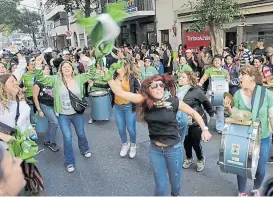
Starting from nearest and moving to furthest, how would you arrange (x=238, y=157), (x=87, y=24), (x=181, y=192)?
(x=87, y=24), (x=238, y=157), (x=181, y=192)

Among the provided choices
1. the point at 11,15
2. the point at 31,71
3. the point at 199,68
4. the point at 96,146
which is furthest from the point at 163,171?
the point at 11,15

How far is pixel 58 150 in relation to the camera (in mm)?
5332

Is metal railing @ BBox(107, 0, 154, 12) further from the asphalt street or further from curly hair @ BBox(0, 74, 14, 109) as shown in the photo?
curly hair @ BBox(0, 74, 14, 109)

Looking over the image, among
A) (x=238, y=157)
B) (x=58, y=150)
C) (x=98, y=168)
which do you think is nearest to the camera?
(x=238, y=157)

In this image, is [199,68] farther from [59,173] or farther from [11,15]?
[11,15]

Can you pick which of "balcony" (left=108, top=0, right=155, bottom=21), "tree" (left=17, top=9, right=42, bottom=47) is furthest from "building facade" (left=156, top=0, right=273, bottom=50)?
Result: "tree" (left=17, top=9, right=42, bottom=47)

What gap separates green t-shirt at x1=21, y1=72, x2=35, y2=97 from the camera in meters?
5.26

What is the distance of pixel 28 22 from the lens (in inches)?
2050

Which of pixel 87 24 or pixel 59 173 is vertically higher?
pixel 87 24

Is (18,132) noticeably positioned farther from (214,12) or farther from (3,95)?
(214,12)

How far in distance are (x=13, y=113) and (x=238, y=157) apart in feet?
8.12

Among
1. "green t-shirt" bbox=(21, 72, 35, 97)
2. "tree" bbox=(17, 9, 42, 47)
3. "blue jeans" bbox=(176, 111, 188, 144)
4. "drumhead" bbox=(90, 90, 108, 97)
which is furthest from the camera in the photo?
"tree" bbox=(17, 9, 42, 47)

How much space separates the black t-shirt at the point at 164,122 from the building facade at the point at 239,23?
9.21 meters

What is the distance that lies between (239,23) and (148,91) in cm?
1025
